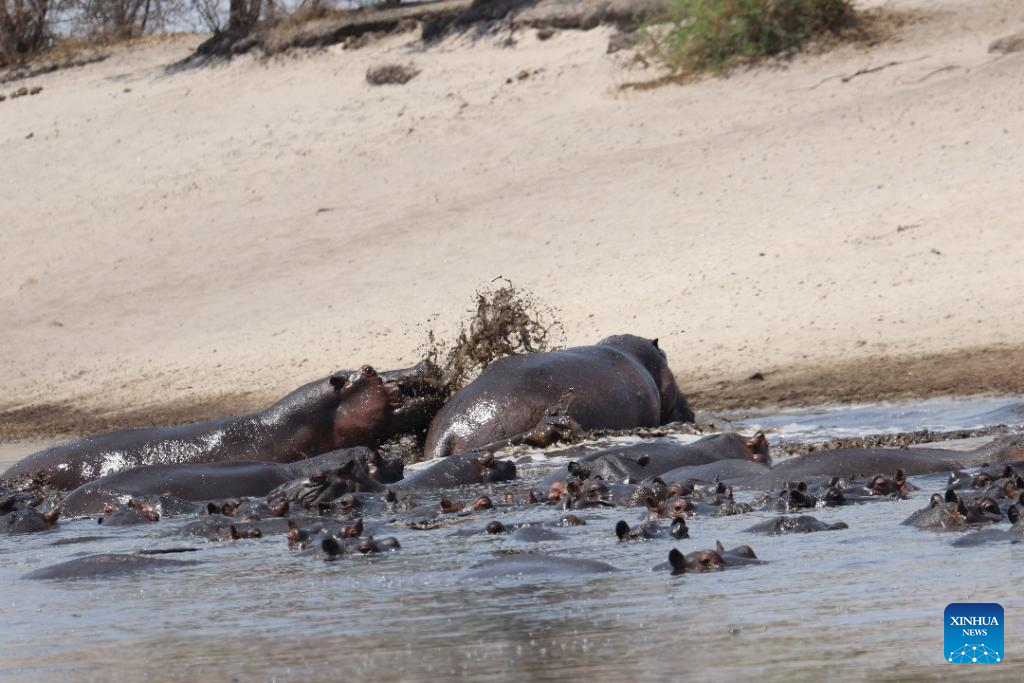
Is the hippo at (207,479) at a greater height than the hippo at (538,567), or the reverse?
the hippo at (538,567)

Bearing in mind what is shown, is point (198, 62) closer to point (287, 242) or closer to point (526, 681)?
point (287, 242)

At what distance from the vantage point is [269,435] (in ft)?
30.7

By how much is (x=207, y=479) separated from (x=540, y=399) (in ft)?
6.52

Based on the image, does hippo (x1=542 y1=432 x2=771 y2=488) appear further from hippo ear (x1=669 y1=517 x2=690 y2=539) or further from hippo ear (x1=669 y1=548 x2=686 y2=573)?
hippo ear (x1=669 y1=548 x2=686 y2=573)

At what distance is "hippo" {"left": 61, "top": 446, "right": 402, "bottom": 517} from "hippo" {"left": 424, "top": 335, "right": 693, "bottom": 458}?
34.0 inches

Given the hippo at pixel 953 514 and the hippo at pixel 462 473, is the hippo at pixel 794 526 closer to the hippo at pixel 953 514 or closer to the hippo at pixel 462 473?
the hippo at pixel 953 514

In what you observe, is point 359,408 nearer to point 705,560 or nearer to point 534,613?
point 705,560

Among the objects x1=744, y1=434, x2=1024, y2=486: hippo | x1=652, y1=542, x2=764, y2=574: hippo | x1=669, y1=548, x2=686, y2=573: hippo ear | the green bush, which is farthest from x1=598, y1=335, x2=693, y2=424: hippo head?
the green bush

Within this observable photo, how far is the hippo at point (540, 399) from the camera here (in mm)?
9422

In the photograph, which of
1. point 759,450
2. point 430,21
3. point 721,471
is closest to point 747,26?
point 430,21

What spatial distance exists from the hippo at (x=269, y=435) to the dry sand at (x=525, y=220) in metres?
2.95

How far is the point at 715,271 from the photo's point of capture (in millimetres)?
14094

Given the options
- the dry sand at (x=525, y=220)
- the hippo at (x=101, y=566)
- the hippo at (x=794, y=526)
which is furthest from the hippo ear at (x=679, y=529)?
the dry sand at (x=525, y=220)

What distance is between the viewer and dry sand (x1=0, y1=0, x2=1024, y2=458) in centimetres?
1281
